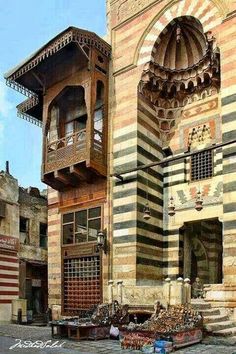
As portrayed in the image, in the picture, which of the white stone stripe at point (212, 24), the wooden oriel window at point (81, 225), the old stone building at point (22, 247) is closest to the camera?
the white stone stripe at point (212, 24)

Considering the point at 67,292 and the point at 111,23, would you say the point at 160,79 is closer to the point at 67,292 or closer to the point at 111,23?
the point at 111,23

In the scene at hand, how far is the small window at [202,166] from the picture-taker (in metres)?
15.7

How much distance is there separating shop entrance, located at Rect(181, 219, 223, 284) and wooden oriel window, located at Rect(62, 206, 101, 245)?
317 cm

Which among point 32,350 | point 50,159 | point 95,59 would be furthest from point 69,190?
point 32,350

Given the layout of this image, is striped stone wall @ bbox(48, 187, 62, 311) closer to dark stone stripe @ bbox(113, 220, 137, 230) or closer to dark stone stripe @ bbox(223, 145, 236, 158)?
dark stone stripe @ bbox(113, 220, 137, 230)

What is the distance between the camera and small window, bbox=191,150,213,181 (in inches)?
618

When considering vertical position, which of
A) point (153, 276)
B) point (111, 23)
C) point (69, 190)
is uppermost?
point (111, 23)

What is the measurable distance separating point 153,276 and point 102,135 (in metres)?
5.14

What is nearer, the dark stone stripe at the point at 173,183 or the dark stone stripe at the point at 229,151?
the dark stone stripe at the point at 229,151

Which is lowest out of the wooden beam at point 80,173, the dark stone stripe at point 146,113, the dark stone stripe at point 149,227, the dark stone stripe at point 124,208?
the dark stone stripe at point 149,227

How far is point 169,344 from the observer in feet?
33.5

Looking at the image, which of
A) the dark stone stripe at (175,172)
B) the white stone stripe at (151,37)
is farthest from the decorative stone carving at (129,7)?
the dark stone stripe at (175,172)

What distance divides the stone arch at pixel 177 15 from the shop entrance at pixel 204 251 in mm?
6214

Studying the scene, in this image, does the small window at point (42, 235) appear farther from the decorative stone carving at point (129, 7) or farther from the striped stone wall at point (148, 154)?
the decorative stone carving at point (129, 7)
